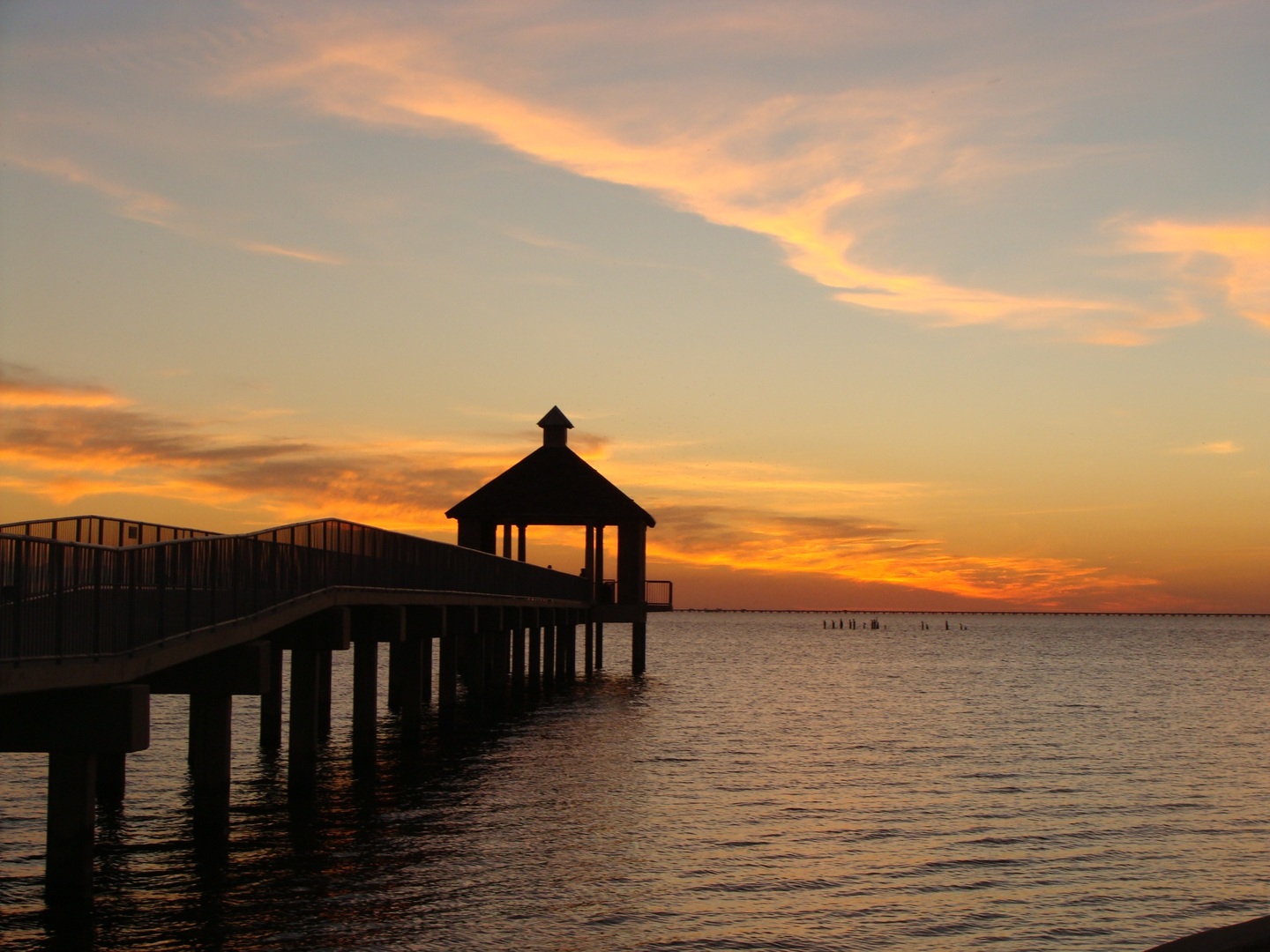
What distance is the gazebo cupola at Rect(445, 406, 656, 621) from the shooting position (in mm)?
58406

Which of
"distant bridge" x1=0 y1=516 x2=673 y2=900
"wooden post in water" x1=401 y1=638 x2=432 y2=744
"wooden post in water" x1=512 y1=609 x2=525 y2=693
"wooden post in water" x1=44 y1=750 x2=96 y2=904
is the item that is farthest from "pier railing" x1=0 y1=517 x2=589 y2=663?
"wooden post in water" x1=512 y1=609 x2=525 y2=693

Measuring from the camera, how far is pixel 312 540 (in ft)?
79.1

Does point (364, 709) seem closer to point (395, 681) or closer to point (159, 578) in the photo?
point (159, 578)

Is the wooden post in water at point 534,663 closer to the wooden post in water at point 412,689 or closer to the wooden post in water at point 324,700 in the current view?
the wooden post in water at point 324,700

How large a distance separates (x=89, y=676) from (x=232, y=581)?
189 inches

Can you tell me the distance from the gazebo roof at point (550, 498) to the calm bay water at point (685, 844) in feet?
48.8

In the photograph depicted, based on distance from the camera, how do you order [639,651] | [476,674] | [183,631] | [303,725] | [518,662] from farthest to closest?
[639,651] → [518,662] → [476,674] → [303,725] → [183,631]

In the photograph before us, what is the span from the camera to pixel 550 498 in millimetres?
58500

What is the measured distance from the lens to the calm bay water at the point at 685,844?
17047mm

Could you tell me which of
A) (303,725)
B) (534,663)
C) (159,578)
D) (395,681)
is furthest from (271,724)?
(534,663)

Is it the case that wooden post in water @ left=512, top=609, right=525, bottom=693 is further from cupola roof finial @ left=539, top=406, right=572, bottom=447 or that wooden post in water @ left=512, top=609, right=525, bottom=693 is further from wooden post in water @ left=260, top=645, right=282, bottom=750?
wooden post in water @ left=260, top=645, right=282, bottom=750

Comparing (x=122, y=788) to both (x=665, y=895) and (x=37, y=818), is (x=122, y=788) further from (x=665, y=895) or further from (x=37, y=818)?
→ (x=665, y=895)

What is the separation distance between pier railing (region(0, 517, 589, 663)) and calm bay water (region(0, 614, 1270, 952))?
346cm

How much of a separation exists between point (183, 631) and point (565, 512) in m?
40.7
